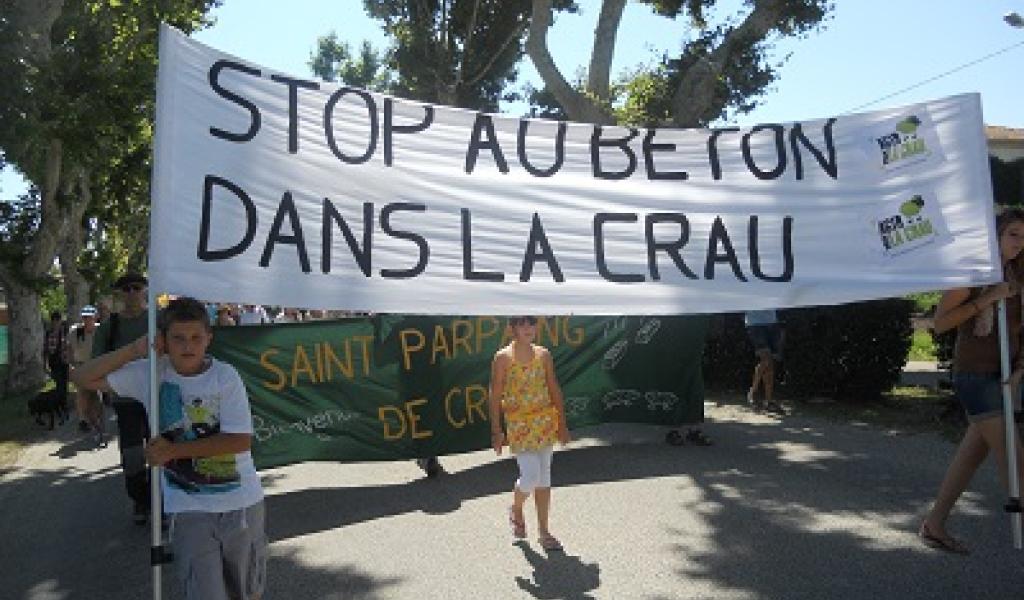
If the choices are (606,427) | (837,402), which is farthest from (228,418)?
(837,402)

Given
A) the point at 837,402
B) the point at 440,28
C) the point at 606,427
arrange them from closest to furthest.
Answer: the point at 606,427
the point at 837,402
the point at 440,28

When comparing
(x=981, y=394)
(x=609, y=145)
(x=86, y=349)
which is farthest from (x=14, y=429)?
(x=981, y=394)

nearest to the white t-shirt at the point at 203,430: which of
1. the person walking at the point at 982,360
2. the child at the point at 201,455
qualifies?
the child at the point at 201,455

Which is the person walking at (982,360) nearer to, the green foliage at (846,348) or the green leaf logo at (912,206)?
the green leaf logo at (912,206)

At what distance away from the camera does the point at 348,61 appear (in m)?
61.3

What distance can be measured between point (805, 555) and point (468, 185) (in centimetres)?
289

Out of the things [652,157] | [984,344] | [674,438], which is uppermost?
[652,157]

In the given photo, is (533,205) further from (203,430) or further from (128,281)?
(128,281)

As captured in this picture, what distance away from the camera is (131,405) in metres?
6.46

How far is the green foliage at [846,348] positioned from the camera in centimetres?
1126

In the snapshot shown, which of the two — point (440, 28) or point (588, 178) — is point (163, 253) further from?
point (440, 28)

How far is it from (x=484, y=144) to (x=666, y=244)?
3.46 feet

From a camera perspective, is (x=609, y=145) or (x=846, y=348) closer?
(x=609, y=145)

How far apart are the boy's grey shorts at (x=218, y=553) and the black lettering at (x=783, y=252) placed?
2727 millimetres
